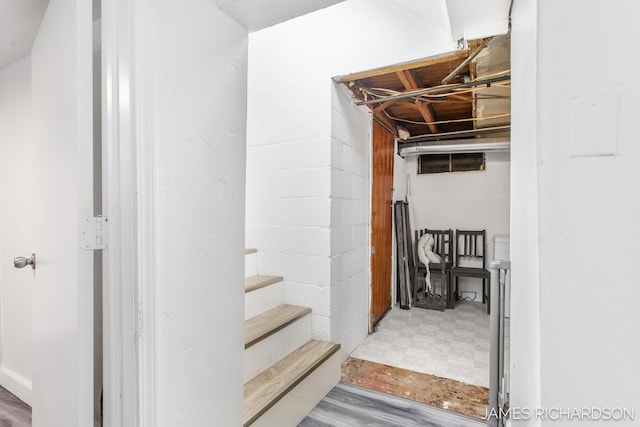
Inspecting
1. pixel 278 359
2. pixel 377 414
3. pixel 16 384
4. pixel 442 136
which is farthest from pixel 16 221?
pixel 442 136

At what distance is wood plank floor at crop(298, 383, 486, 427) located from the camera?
1786 millimetres

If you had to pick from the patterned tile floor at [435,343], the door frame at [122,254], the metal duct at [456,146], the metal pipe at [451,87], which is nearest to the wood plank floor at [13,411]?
the door frame at [122,254]

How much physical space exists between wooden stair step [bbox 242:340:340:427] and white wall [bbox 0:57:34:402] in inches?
55.0

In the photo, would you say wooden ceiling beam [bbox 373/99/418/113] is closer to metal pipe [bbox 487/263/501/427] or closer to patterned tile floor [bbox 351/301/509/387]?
metal pipe [bbox 487/263/501/427]

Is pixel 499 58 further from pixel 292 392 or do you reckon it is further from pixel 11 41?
pixel 11 41

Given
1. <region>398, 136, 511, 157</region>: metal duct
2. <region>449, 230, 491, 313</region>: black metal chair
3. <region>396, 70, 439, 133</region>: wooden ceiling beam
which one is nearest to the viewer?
<region>396, 70, 439, 133</region>: wooden ceiling beam

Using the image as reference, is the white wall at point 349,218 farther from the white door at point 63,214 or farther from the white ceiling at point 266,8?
the white door at point 63,214

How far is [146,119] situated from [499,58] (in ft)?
7.03

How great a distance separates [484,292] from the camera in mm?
4113

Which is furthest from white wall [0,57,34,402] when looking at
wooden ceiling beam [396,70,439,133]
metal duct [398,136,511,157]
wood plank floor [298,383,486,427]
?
metal duct [398,136,511,157]

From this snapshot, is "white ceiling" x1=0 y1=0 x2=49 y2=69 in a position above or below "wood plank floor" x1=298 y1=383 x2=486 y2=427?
above

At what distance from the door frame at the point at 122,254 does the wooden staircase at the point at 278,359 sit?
74 centimetres

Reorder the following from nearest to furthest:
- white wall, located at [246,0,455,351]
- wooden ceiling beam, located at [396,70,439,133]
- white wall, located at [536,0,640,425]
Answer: white wall, located at [536,0,640,425], white wall, located at [246,0,455,351], wooden ceiling beam, located at [396,70,439,133]

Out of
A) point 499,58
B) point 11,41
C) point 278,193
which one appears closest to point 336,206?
point 278,193
